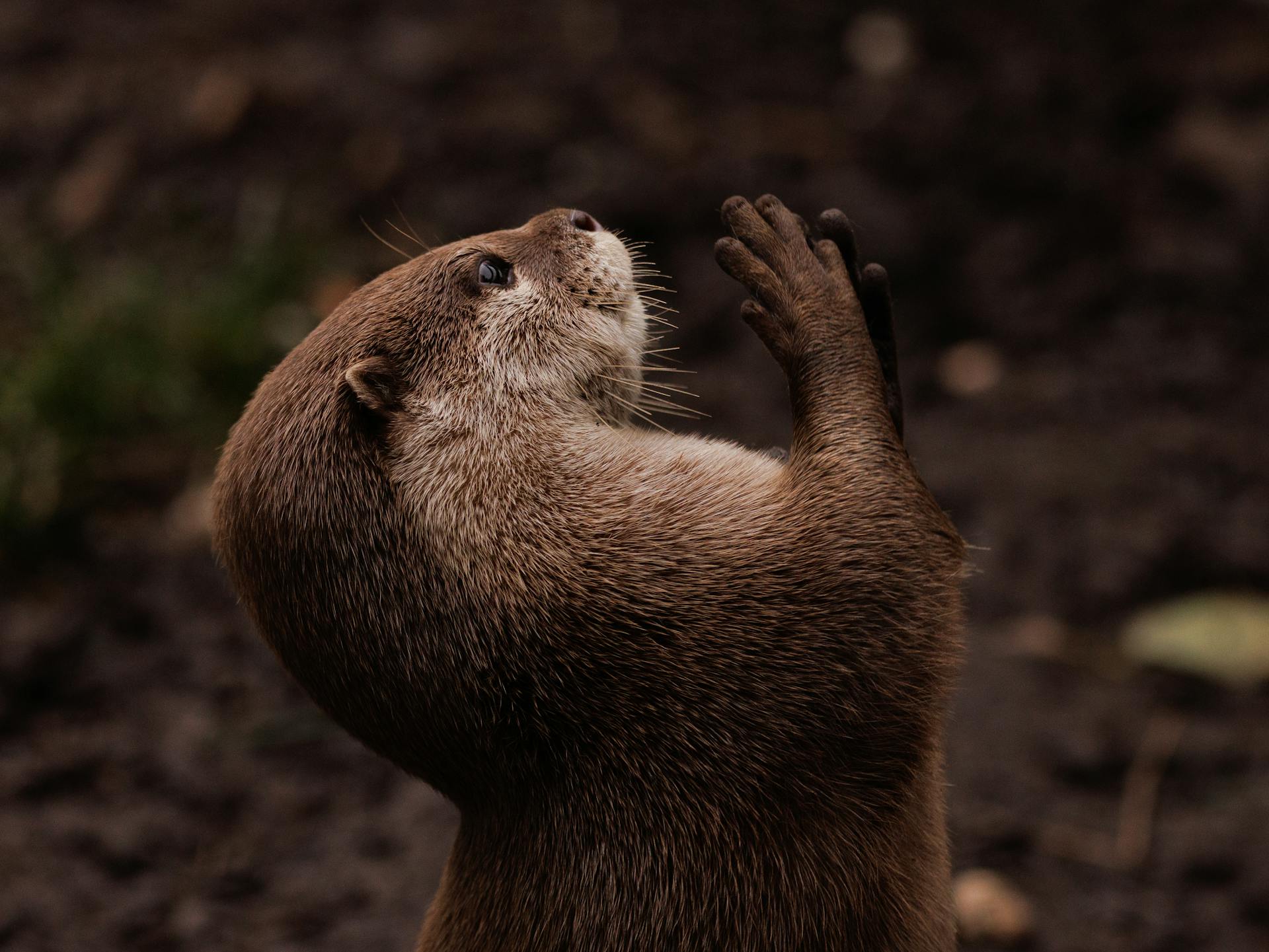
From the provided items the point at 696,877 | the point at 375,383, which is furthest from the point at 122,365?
the point at 696,877

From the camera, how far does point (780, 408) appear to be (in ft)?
15.7

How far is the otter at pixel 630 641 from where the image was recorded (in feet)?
6.04

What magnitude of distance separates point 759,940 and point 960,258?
3.59 m

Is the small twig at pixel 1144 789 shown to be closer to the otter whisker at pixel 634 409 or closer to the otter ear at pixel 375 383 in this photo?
the otter whisker at pixel 634 409

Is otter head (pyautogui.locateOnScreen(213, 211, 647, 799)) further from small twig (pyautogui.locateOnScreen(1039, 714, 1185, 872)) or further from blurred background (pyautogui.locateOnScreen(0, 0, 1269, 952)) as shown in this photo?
small twig (pyautogui.locateOnScreen(1039, 714, 1185, 872))

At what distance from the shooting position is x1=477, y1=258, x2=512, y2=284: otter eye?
216cm

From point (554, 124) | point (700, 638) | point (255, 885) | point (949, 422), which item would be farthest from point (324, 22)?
point (700, 638)

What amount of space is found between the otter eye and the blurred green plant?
2558 millimetres

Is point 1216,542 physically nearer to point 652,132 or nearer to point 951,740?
point 951,740

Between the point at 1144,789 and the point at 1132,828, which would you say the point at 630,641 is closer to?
the point at 1132,828

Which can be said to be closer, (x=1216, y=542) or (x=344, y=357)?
(x=344, y=357)

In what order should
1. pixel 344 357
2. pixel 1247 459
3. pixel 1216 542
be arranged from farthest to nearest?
pixel 1247 459 < pixel 1216 542 < pixel 344 357

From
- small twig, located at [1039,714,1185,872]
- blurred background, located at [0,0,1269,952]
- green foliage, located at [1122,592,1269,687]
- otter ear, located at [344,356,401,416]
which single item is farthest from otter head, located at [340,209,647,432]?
green foliage, located at [1122,592,1269,687]

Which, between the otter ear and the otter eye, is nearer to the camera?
the otter ear
